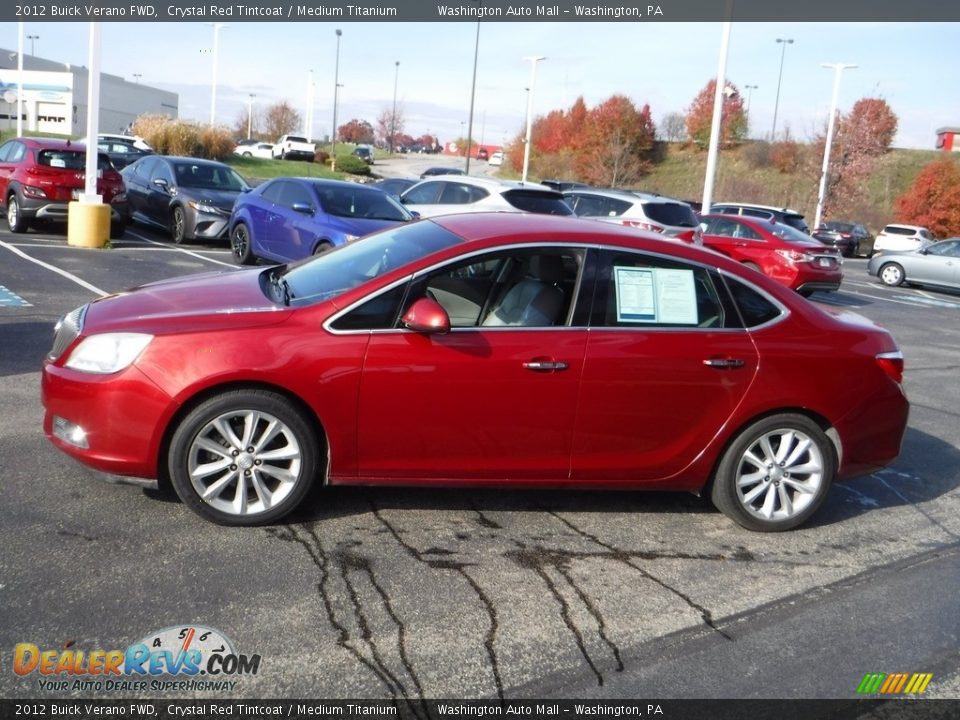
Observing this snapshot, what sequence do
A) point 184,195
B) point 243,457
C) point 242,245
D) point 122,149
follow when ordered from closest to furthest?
point 243,457 → point 242,245 → point 184,195 → point 122,149

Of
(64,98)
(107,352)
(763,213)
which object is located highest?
(64,98)

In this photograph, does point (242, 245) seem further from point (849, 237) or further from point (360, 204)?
point (849, 237)

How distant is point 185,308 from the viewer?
15.8ft

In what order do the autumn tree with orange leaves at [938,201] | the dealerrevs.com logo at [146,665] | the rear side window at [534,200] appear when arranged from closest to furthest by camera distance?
1. the dealerrevs.com logo at [146,665]
2. the rear side window at [534,200]
3. the autumn tree with orange leaves at [938,201]

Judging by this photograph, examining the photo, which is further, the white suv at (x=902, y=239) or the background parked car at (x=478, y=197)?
the white suv at (x=902, y=239)

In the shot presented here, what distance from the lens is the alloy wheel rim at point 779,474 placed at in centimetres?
522

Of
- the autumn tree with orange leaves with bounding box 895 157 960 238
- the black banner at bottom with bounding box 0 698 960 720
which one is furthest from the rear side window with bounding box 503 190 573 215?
the autumn tree with orange leaves with bounding box 895 157 960 238

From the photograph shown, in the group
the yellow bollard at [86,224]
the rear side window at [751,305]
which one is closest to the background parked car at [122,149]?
the yellow bollard at [86,224]

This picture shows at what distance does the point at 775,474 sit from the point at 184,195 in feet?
45.9

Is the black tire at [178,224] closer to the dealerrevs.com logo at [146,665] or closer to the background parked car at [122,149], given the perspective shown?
the dealerrevs.com logo at [146,665]

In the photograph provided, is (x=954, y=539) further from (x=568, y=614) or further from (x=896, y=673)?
(x=568, y=614)

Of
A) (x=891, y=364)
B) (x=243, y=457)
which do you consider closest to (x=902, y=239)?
(x=891, y=364)

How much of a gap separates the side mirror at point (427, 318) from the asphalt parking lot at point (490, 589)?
41.2 inches

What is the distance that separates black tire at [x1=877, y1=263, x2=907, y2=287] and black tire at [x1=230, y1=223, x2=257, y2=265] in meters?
17.6
